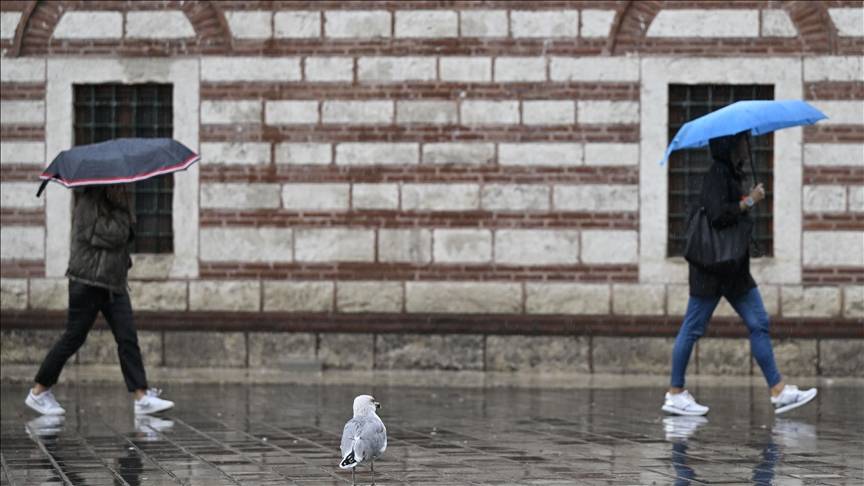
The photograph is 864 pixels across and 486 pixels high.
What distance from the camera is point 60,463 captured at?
920 cm

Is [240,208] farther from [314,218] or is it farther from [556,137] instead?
[556,137]

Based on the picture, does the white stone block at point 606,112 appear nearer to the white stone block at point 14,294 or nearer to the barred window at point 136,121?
the barred window at point 136,121

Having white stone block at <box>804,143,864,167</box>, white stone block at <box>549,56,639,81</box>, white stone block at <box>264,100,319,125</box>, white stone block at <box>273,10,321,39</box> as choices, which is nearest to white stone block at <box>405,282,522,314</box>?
white stone block at <box>264,100,319,125</box>

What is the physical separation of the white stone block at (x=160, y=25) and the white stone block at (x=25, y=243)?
195cm

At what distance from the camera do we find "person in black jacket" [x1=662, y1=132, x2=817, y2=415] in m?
11.5

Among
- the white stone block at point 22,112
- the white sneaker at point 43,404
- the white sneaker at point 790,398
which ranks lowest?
the white sneaker at point 43,404

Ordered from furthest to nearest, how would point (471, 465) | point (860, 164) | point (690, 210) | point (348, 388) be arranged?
point (860, 164) < point (348, 388) < point (690, 210) < point (471, 465)

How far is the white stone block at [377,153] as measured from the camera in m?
15.4

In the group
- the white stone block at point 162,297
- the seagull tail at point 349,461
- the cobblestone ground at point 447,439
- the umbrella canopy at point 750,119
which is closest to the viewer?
the seagull tail at point 349,461

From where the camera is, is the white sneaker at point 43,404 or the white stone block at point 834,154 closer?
the white sneaker at point 43,404

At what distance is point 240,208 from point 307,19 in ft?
5.84

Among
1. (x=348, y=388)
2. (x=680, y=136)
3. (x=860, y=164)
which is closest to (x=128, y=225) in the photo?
(x=348, y=388)

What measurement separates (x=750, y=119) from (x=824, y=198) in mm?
4037

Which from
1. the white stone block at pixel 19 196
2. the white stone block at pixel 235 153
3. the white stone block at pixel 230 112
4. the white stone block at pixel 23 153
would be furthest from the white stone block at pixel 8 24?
the white stone block at pixel 235 153
